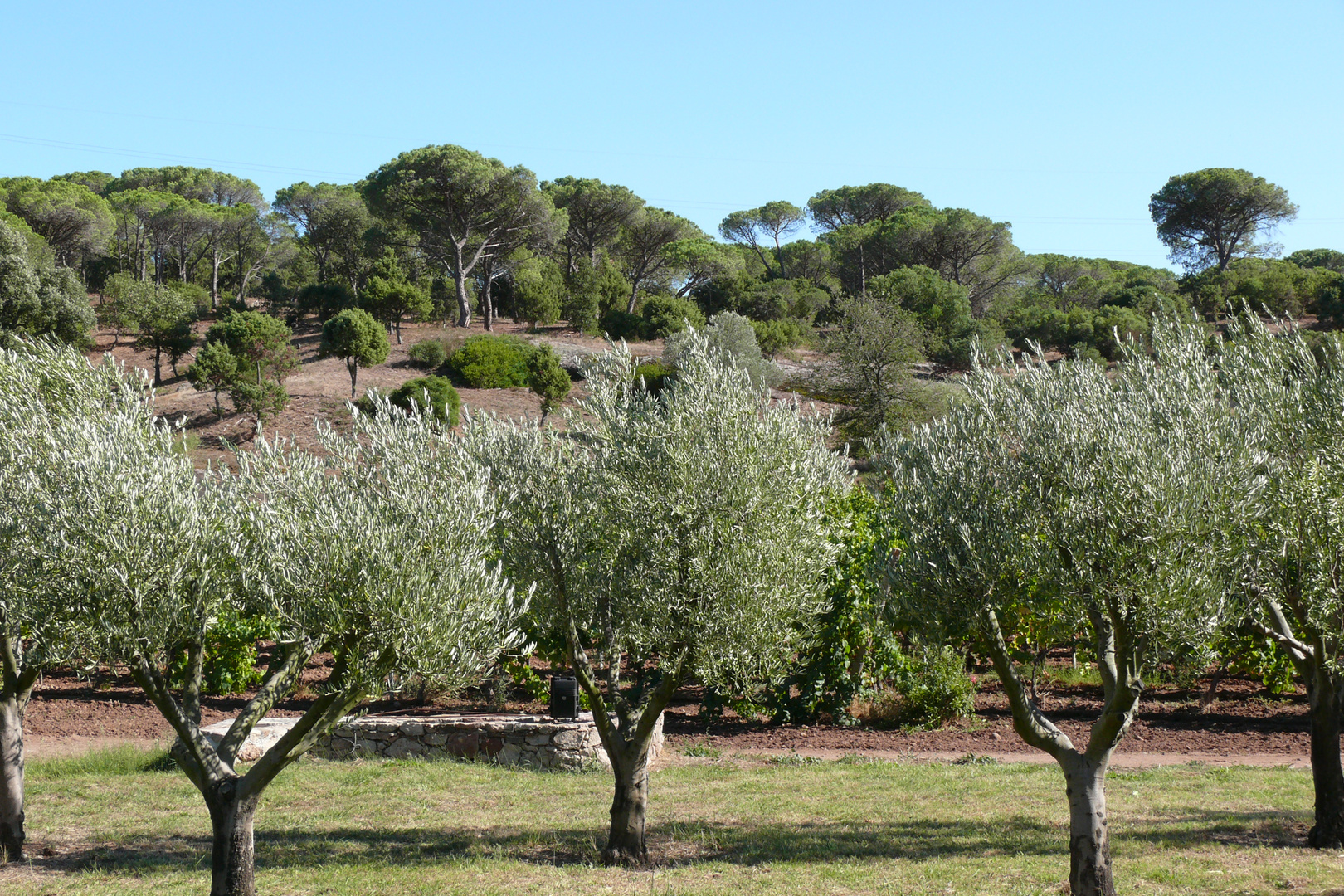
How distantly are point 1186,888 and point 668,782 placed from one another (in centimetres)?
603

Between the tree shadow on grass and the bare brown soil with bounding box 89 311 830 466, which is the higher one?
the bare brown soil with bounding box 89 311 830 466

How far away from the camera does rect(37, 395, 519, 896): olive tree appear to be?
6367 mm

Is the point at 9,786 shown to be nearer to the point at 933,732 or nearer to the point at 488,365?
the point at 933,732

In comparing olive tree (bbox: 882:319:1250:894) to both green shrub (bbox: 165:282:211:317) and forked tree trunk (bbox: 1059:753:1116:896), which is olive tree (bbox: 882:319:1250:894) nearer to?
forked tree trunk (bbox: 1059:753:1116:896)

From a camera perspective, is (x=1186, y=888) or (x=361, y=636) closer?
(x=361, y=636)

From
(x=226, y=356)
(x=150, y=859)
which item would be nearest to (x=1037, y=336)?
(x=226, y=356)

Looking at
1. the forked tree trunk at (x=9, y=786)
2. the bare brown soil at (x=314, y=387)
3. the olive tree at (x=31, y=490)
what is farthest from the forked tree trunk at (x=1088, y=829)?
the bare brown soil at (x=314, y=387)

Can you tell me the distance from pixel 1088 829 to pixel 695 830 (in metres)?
3.92

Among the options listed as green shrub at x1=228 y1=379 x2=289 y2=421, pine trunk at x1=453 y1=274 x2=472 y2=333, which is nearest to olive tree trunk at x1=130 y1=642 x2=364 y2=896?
green shrub at x1=228 y1=379 x2=289 y2=421

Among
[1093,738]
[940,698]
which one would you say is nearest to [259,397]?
[940,698]

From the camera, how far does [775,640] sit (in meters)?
8.03

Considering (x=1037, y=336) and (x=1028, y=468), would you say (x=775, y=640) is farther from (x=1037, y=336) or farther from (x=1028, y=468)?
(x=1037, y=336)

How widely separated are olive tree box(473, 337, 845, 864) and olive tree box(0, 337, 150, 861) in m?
3.37

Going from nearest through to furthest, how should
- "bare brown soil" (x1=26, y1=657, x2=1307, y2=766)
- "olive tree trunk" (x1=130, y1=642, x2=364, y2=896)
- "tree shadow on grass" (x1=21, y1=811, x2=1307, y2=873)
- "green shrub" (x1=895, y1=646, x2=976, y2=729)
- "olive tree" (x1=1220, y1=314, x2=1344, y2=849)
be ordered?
"olive tree trunk" (x1=130, y1=642, x2=364, y2=896), "olive tree" (x1=1220, y1=314, x2=1344, y2=849), "tree shadow on grass" (x1=21, y1=811, x2=1307, y2=873), "bare brown soil" (x1=26, y1=657, x2=1307, y2=766), "green shrub" (x1=895, y1=646, x2=976, y2=729)
